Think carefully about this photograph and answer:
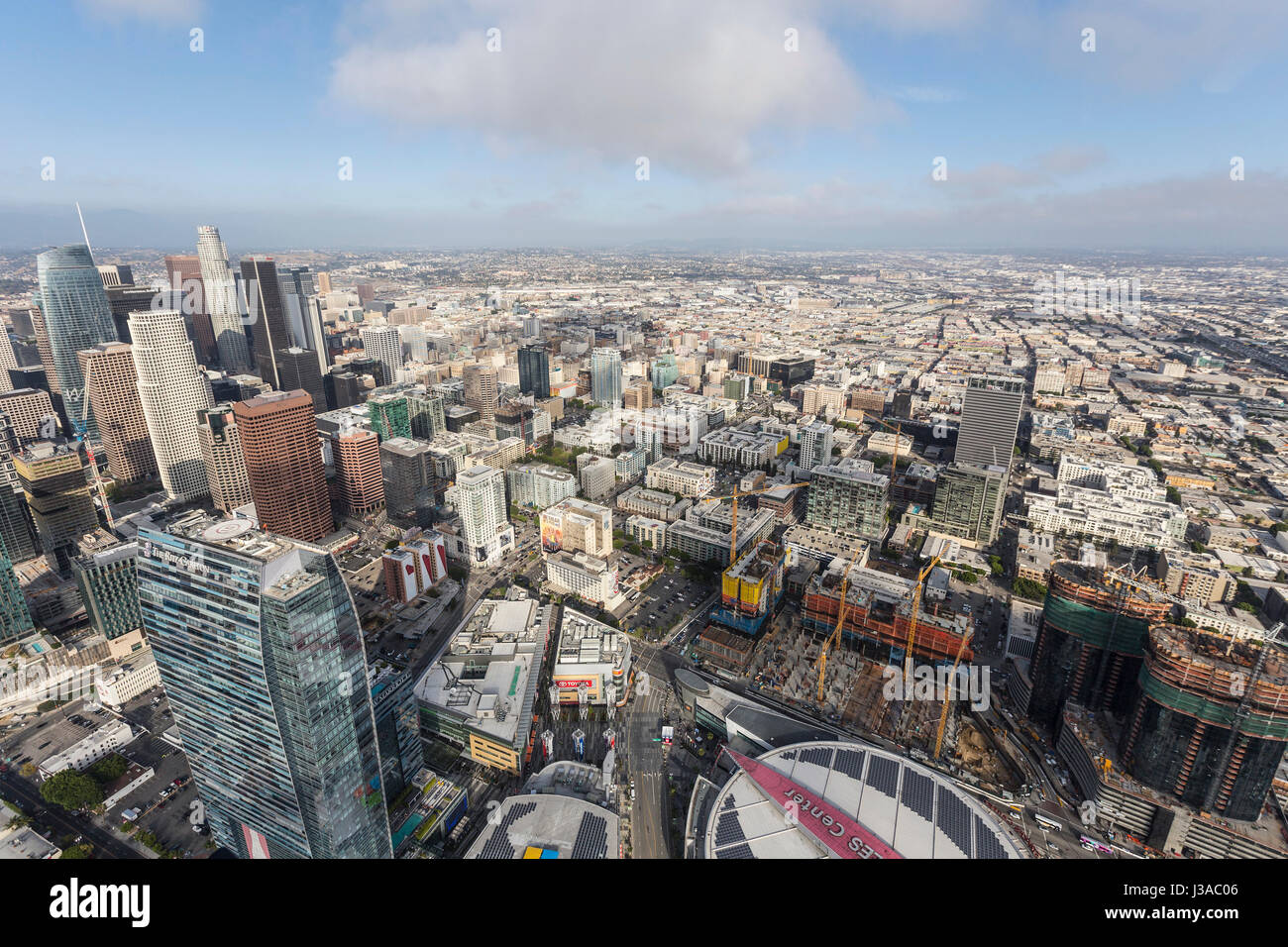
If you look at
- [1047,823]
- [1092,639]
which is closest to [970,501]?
[1092,639]

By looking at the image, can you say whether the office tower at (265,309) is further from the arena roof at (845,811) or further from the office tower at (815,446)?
the arena roof at (845,811)

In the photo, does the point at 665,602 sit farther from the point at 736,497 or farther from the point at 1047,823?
the point at 1047,823

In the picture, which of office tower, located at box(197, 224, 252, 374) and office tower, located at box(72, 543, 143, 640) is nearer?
office tower, located at box(72, 543, 143, 640)

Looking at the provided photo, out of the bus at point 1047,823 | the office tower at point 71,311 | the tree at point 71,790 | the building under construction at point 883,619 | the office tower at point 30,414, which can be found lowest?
the bus at point 1047,823

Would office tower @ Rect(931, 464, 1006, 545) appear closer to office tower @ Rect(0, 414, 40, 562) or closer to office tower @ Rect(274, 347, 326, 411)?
office tower @ Rect(0, 414, 40, 562)

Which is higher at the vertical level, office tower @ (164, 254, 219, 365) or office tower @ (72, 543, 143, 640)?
office tower @ (164, 254, 219, 365)

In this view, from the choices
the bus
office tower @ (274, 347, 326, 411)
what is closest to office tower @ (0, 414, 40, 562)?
office tower @ (274, 347, 326, 411)

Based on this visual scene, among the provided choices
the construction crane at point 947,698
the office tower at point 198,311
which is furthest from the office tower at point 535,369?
the construction crane at point 947,698
